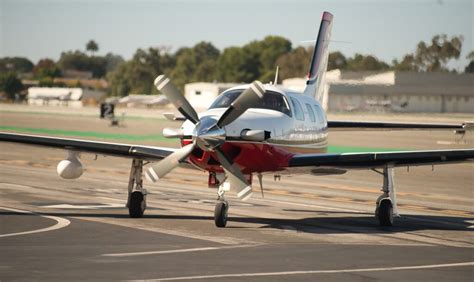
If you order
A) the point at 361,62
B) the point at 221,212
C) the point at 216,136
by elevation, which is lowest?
the point at 221,212

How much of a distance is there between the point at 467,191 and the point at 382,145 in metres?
30.8

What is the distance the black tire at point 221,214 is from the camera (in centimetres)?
2362

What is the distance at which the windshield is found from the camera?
24.4 meters

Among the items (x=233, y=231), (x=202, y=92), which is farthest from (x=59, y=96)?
(x=233, y=231)

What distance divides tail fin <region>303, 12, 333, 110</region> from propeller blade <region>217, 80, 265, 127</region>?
10.0 metres

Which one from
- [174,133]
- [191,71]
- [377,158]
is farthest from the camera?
[191,71]

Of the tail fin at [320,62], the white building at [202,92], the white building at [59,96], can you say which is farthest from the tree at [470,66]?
the white building at [59,96]

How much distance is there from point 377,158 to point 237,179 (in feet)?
12.8

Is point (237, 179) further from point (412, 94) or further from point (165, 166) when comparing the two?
point (412, 94)

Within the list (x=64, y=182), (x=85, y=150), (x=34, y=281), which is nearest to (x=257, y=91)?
(x=85, y=150)

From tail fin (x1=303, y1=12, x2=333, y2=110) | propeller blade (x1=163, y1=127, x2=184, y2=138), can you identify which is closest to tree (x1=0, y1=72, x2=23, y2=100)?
tail fin (x1=303, y1=12, x2=333, y2=110)

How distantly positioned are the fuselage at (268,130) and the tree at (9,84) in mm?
104372

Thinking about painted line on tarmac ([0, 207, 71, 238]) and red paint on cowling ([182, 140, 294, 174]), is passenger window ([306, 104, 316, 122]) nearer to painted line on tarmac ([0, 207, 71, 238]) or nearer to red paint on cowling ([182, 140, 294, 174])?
red paint on cowling ([182, 140, 294, 174])

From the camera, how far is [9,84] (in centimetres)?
13025
